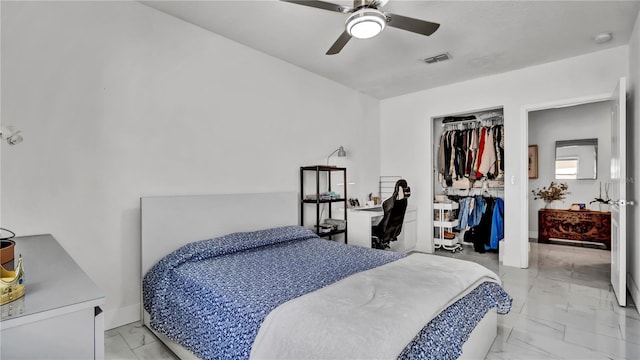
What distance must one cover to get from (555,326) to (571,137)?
4.46 m

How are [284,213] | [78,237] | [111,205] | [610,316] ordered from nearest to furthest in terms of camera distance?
[78,237]
[111,205]
[610,316]
[284,213]

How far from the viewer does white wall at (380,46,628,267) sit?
339 centimetres

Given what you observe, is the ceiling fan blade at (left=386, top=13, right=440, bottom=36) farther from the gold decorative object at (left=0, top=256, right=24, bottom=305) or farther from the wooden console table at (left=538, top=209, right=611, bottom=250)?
the wooden console table at (left=538, top=209, right=611, bottom=250)

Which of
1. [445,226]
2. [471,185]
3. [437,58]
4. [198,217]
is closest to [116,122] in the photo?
[198,217]

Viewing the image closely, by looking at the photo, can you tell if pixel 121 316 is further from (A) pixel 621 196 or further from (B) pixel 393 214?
(A) pixel 621 196

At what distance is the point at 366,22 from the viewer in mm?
1892

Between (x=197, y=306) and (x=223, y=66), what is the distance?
218cm

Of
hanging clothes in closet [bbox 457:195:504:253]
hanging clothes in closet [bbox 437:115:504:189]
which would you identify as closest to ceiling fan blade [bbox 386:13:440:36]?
hanging clothes in closet [bbox 437:115:504:189]

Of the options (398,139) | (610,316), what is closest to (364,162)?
(398,139)

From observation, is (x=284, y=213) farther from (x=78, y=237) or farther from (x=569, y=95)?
(x=569, y=95)

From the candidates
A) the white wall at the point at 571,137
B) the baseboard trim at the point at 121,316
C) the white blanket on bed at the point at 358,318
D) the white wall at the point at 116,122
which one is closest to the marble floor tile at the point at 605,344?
the white blanket on bed at the point at 358,318

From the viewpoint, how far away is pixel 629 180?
304 cm

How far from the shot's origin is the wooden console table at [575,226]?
16.0 feet

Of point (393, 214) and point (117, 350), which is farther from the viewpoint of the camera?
point (393, 214)
